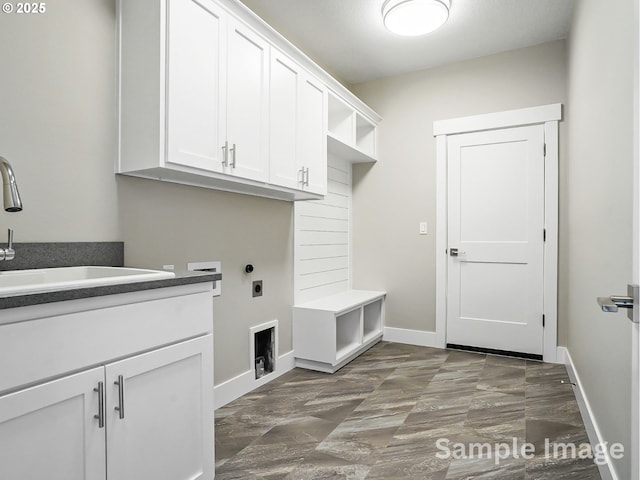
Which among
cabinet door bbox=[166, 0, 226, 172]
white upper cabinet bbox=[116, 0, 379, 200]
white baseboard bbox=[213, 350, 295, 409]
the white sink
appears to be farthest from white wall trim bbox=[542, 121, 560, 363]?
the white sink

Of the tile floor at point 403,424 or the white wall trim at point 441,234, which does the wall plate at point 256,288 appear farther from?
the white wall trim at point 441,234

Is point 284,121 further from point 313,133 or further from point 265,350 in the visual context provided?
point 265,350

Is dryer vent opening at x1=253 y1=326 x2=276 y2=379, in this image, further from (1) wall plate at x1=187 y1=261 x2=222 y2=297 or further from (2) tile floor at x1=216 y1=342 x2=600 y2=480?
(1) wall plate at x1=187 y1=261 x2=222 y2=297

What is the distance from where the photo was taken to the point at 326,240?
349 centimetres

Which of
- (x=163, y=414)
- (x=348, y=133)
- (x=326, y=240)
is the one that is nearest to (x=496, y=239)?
(x=326, y=240)

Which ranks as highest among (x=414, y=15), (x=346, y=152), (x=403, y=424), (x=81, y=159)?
(x=414, y=15)

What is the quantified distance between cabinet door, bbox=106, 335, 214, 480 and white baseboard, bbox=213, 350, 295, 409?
2.52 ft

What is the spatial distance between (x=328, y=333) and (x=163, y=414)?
1623mm

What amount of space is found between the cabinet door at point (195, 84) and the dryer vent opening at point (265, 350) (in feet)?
4.28

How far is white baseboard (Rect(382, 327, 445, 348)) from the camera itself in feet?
11.6

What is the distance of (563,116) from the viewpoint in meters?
3.05

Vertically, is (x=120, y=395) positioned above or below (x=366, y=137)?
below

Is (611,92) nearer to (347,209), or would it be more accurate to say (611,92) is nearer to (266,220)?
(266,220)

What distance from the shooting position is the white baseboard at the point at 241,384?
7.41 ft
